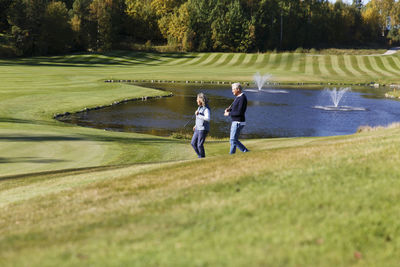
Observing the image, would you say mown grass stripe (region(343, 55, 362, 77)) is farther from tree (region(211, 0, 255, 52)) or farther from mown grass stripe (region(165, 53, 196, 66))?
mown grass stripe (region(165, 53, 196, 66))

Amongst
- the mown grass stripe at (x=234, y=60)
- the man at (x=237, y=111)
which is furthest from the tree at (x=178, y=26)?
the man at (x=237, y=111)

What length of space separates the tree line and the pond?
5828 centimetres

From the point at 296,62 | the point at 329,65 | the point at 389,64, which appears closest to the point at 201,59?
the point at 296,62

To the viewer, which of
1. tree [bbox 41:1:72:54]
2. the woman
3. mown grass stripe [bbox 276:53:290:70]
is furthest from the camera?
tree [bbox 41:1:72:54]

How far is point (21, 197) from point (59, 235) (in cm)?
538

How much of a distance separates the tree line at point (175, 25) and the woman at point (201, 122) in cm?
9604

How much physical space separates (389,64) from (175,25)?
2060 inches

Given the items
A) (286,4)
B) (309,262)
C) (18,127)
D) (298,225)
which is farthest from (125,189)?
(286,4)

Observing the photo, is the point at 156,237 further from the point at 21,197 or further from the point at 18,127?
the point at 18,127

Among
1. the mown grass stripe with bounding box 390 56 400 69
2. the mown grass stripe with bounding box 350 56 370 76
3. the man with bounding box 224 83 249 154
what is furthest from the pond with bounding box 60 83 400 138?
the mown grass stripe with bounding box 390 56 400 69

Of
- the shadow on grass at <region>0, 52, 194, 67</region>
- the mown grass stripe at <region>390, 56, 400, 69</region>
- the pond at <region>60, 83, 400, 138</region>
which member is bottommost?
the pond at <region>60, 83, 400, 138</region>

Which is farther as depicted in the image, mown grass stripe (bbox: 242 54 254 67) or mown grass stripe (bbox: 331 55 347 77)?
mown grass stripe (bbox: 242 54 254 67)

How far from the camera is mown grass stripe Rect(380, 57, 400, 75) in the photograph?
294 ft

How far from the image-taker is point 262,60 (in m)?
105
